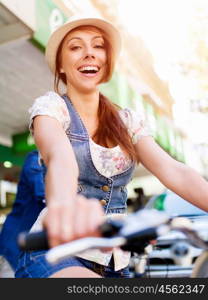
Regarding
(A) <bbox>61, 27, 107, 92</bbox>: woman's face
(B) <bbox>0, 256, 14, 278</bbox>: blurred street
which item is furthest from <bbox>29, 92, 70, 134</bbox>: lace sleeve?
(B) <bbox>0, 256, 14, 278</bbox>: blurred street

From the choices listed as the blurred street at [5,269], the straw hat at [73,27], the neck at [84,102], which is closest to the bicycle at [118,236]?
the neck at [84,102]

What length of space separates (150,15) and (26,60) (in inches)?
127

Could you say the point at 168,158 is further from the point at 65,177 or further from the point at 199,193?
the point at 65,177

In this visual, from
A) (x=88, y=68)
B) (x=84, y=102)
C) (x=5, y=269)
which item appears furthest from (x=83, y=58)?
(x=5, y=269)

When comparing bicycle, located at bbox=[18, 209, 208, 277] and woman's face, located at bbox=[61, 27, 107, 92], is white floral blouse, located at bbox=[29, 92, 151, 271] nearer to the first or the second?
woman's face, located at bbox=[61, 27, 107, 92]

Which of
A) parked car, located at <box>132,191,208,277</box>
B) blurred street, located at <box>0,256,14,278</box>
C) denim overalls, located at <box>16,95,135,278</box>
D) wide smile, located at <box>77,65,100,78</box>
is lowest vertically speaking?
blurred street, located at <box>0,256,14,278</box>

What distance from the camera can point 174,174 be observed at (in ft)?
4.15

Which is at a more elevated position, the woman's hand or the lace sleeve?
the lace sleeve

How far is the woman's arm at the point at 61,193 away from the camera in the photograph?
22.8 inches

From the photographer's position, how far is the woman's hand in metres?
0.58

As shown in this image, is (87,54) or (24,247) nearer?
(24,247)

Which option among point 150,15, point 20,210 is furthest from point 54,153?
point 150,15

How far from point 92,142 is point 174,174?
30 centimetres

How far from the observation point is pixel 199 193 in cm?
119
